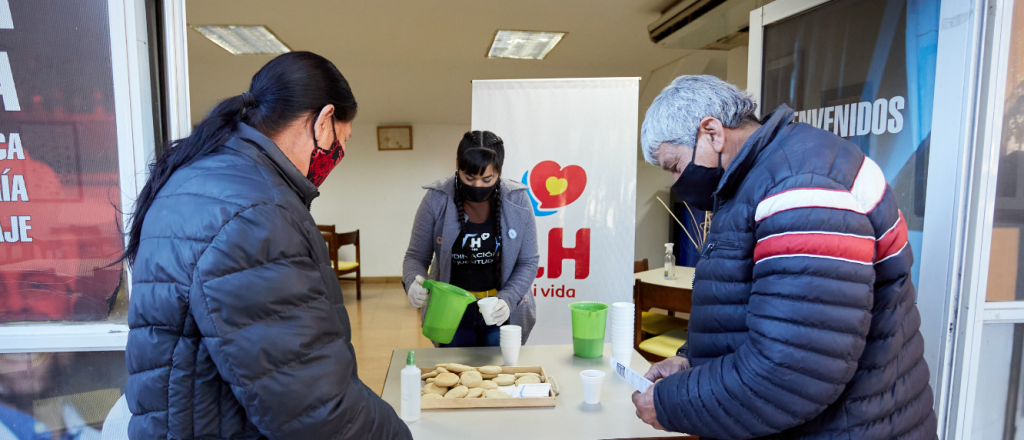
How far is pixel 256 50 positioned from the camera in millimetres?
5047

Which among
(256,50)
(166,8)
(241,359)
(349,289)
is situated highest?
(256,50)

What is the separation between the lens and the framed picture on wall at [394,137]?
6738 millimetres

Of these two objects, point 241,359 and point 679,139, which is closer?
point 241,359

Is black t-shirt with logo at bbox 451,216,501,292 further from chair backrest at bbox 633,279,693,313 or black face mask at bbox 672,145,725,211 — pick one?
chair backrest at bbox 633,279,693,313

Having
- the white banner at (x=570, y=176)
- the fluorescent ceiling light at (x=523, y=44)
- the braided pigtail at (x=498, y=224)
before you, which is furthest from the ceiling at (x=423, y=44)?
the braided pigtail at (x=498, y=224)

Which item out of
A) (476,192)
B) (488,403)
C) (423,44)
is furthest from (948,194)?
(423,44)

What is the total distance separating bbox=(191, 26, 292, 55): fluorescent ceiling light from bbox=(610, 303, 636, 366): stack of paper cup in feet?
13.0

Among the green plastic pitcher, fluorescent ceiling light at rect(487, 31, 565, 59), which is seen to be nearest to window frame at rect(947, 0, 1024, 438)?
the green plastic pitcher

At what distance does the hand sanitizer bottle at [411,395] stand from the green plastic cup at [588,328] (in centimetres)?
60

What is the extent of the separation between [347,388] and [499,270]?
1.34 metres

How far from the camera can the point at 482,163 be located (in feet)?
6.54

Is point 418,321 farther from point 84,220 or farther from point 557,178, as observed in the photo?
point 84,220

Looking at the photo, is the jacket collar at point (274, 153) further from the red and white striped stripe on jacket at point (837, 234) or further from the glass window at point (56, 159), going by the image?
the red and white striped stripe on jacket at point (837, 234)

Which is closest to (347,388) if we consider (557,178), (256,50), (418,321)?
(557,178)
